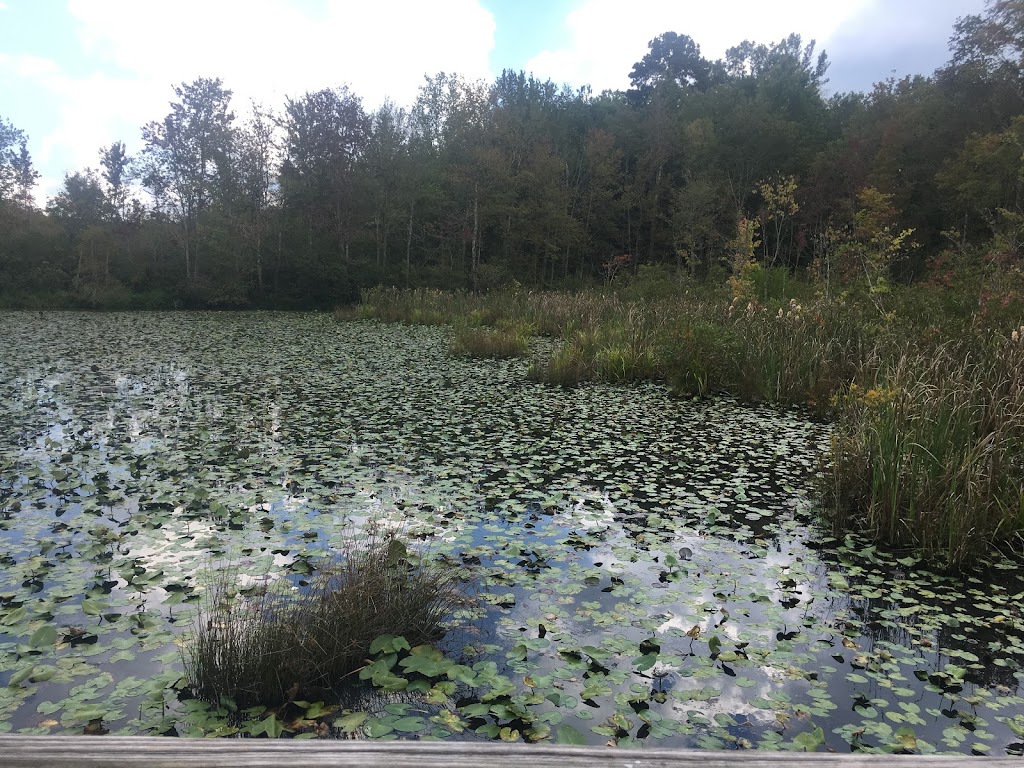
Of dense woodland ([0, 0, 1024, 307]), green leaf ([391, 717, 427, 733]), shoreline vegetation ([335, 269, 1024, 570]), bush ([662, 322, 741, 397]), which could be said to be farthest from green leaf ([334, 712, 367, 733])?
dense woodland ([0, 0, 1024, 307])

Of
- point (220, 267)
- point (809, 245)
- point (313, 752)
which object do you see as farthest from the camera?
point (809, 245)

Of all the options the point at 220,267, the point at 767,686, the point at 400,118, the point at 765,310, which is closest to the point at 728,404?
the point at 765,310

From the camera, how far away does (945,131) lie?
87.2 feet

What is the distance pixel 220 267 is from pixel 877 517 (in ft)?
88.5

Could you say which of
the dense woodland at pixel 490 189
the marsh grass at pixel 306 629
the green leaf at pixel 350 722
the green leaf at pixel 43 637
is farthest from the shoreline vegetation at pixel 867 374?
the dense woodland at pixel 490 189

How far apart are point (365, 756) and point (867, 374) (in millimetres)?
6319

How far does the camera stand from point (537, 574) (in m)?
3.28

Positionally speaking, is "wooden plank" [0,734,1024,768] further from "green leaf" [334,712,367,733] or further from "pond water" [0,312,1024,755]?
"green leaf" [334,712,367,733]

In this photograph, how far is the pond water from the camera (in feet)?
7.22

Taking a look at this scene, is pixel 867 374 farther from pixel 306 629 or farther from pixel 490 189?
pixel 490 189

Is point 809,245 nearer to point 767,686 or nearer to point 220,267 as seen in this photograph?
point 220,267

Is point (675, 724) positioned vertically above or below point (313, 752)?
below

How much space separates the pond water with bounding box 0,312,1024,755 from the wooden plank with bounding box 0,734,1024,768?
1.06 meters

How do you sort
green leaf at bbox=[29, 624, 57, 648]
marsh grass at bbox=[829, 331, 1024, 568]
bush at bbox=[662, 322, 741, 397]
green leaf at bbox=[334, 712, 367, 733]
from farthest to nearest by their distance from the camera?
bush at bbox=[662, 322, 741, 397] < marsh grass at bbox=[829, 331, 1024, 568] < green leaf at bbox=[29, 624, 57, 648] < green leaf at bbox=[334, 712, 367, 733]
